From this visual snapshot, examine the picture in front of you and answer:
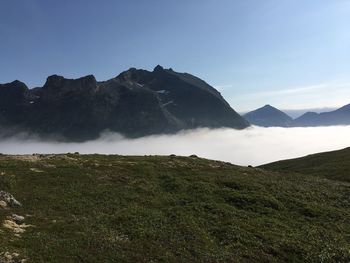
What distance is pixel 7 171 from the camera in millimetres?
56156

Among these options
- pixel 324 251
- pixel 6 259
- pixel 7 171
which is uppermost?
pixel 7 171

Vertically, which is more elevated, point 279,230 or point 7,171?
point 7,171

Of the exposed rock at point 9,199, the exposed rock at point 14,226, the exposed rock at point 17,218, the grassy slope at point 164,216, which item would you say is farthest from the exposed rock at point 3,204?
the exposed rock at point 14,226

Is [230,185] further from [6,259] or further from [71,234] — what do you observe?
[6,259]

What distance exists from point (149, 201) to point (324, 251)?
67.0 feet

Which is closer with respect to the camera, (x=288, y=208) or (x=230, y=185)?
(x=288, y=208)

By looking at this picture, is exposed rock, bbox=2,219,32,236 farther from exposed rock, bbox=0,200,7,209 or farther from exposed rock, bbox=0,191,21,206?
exposed rock, bbox=0,191,21,206

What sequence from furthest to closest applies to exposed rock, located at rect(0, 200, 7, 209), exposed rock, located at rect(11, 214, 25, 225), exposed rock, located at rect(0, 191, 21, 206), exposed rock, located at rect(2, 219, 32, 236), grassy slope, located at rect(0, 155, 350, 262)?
exposed rock, located at rect(0, 191, 21, 206), exposed rock, located at rect(0, 200, 7, 209), exposed rock, located at rect(11, 214, 25, 225), exposed rock, located at rect(2, 219, 32, 236), grassy slope, located at rect(0, 155, 350, 262)

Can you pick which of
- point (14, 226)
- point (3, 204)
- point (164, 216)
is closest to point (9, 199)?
point (3, 204)

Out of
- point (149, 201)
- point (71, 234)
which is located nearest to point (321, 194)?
point (149, 201)

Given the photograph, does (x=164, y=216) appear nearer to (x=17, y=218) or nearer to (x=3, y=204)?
(x=17, y=218)

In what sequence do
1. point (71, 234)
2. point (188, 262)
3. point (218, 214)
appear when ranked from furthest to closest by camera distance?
point (218, 214), point (71, 234), point (188, 262)

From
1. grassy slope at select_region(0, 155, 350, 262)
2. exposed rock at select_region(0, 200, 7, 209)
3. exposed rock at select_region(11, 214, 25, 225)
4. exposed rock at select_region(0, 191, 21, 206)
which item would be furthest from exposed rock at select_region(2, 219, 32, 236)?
exposed rock at select_region(0, 191, 21, 206)

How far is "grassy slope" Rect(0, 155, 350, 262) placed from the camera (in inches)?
1307
